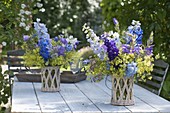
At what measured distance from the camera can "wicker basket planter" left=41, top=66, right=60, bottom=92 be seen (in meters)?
3.16

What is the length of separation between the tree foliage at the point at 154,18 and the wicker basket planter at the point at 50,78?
1.33 m

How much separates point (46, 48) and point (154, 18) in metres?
1.76

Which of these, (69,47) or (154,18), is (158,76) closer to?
(154,18)

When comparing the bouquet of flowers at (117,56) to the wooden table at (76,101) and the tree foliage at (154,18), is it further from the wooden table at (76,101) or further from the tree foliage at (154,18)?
the tree foliage at (154,18)

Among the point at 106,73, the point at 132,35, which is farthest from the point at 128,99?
the point at 132,35

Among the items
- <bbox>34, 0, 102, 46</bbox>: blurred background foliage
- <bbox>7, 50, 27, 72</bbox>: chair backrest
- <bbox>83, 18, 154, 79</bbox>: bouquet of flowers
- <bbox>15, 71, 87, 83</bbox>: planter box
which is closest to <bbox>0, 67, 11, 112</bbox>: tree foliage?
<bbox>7, 50, 27, 72</bbox>: chair backrest

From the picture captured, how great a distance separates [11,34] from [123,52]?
6.47 ft

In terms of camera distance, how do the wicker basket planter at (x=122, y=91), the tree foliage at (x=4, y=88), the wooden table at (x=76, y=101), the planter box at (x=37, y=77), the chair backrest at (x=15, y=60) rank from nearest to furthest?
the wooden table at (x=76, y=101) → the wicker basket planter at (x=122, y=91) → the planter box at (x=37, y=77) → the tree foliage at (x=4, y=88) → the chair backrest at (x=15, y=60)

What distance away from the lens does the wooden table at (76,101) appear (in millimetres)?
2525

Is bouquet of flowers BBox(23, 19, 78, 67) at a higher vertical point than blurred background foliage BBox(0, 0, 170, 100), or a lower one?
lower

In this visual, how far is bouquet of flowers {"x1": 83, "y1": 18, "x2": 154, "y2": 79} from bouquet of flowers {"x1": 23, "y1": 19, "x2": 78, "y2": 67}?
49 centimetres

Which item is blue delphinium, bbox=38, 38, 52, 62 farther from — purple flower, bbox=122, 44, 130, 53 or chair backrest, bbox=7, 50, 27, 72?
chair backrest, bbox=7, 50, 27, 72

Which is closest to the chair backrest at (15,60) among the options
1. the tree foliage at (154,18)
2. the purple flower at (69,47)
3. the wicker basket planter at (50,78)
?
the tree foliage at (154,18)

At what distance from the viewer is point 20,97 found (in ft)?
9.53
